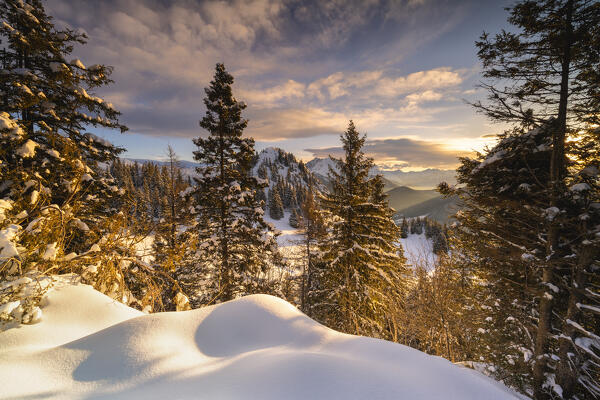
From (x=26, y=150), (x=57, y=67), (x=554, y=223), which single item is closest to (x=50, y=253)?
(x=26, y=150)

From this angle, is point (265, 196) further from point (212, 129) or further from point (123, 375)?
point (123, 375)

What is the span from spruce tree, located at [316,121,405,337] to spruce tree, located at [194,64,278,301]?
339 centimetres

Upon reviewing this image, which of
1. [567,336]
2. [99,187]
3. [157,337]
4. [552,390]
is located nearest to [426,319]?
[552,390]

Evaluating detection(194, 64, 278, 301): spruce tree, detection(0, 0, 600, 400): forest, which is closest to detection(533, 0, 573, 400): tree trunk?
detection(0, 0, 600, 400): forest

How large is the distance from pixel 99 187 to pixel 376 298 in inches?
485

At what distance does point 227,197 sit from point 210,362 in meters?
7.85

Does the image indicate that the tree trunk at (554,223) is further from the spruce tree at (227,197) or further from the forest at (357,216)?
the spruce tree at (227,197)

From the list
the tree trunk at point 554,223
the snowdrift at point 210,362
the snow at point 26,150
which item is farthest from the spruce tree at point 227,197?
the tree trunk at point 554,223

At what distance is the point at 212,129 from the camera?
9883mm

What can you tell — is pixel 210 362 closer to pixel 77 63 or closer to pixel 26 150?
pixel 26 150

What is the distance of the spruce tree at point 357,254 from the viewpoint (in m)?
9.88

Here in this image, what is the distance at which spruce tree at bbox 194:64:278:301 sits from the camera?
960cm

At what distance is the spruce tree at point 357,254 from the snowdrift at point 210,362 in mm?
7693

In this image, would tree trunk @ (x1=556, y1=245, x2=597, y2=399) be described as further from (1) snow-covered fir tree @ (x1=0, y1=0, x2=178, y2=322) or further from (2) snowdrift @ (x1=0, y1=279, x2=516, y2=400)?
(1) snow-covered fir tree @ (x1=0, y1=0, x2=178, y2=322)
